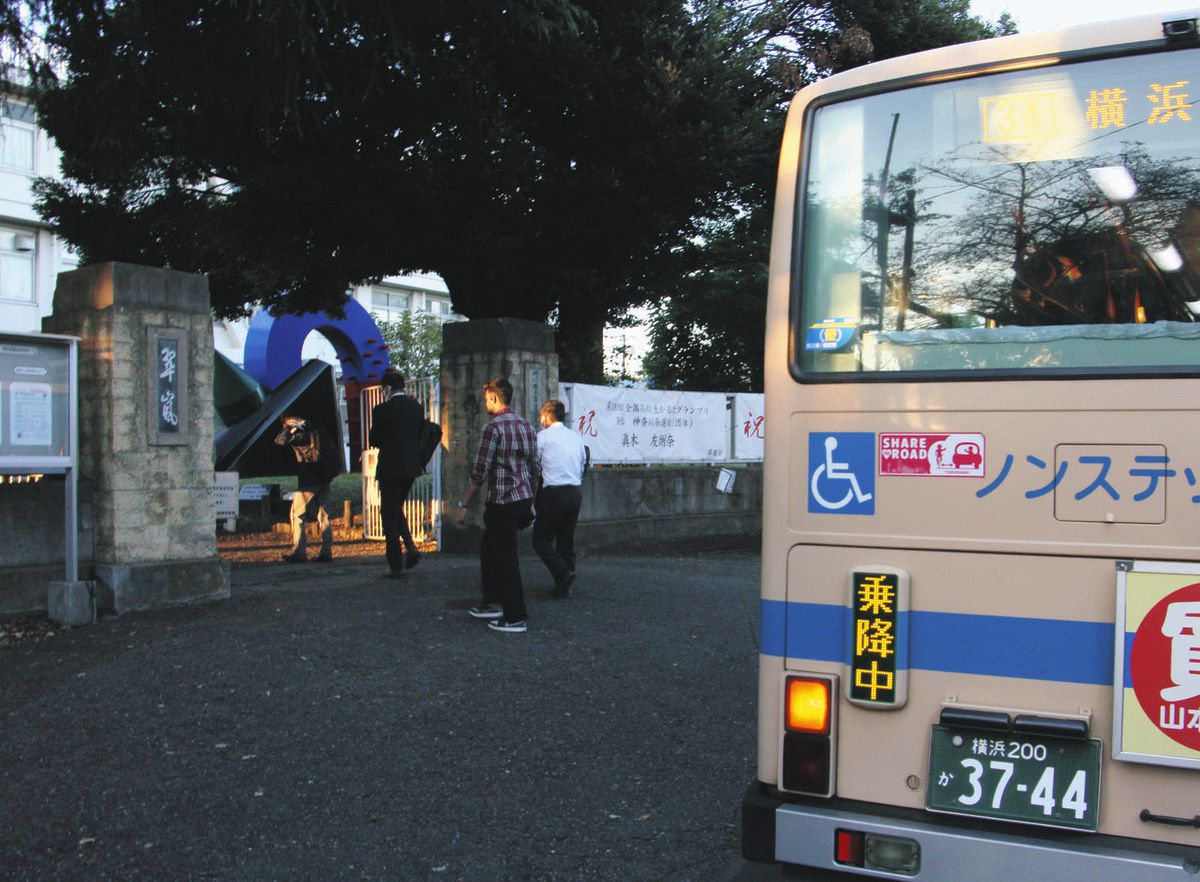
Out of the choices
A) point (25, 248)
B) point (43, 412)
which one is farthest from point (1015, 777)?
point (25, 248)

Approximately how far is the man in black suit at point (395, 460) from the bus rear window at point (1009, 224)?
7.05 metres

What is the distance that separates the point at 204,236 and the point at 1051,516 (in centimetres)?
1310

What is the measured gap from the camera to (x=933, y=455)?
321cm

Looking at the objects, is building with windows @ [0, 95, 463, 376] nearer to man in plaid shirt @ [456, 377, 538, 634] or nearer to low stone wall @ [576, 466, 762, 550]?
low stone wall @ [576, 466, 762, 550]

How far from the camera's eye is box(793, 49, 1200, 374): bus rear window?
121 inches

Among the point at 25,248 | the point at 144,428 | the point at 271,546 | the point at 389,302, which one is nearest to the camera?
the point at 144,428

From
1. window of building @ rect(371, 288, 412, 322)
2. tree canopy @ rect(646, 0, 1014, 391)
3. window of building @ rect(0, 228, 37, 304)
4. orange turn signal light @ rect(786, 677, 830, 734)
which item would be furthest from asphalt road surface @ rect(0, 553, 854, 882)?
window of building @ rect(371, 288, 412, 322)

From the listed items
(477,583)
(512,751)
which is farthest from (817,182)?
(477,583)

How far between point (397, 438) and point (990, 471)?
7.61 meters

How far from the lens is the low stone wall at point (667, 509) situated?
46.3 ft

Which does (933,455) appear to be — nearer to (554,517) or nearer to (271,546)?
(554,517)

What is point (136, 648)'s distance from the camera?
7184 mm

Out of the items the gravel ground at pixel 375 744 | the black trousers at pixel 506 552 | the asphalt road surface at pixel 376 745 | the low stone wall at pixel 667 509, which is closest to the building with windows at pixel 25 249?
the low stone wall at pixel 667 509

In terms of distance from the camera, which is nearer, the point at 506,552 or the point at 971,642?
the point at 971,642
